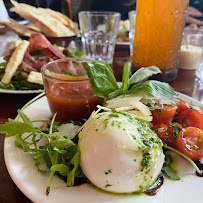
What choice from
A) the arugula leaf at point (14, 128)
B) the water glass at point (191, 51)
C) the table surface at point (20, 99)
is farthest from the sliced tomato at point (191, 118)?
the water glass at point (191, 51)

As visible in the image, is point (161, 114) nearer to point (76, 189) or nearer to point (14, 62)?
point (76, 189)

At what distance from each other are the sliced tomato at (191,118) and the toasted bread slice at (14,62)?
1131 millimetres

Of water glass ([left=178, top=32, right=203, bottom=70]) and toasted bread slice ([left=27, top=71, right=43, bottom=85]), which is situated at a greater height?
toasted bread slice ([left=27, top=71, right=43, bottom=85])

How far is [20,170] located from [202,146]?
690 millimetres

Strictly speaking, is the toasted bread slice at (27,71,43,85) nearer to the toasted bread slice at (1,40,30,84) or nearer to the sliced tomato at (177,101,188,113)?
the toasted bread slice at (1,40,30,84)

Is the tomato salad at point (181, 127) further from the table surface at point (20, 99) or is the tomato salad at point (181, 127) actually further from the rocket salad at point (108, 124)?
the table surface at point (20, 99)

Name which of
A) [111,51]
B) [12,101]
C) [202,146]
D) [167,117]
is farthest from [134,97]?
[111,51]

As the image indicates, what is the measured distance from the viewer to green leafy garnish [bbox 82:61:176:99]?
3.23 ft

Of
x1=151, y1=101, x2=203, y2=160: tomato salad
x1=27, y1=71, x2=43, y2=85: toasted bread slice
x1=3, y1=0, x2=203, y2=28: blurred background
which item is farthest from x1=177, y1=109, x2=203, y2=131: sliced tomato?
x1=3, y1=0, x2=203, y2=28: blurred background

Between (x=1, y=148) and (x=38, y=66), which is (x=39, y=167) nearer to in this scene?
(x=1, y=148)

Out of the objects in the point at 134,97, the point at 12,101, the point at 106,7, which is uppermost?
the point at 134,97

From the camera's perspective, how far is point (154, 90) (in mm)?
983

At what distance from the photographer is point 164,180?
2.71 feet

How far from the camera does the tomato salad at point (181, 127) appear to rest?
92 cm
